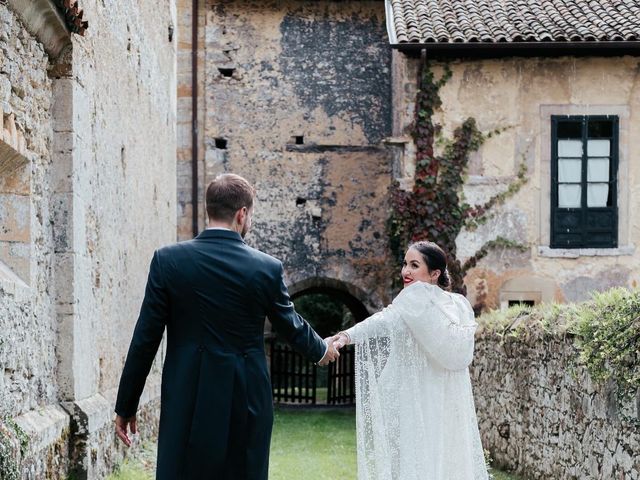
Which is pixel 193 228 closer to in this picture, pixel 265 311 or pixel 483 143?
pixel 483 143

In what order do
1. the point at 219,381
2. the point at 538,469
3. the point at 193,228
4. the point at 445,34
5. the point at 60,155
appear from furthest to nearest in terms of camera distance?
the point at 193,228
the point at 445,34
the point at 538,469
the point at 60,155
the point at 219,381

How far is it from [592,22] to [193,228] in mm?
7729

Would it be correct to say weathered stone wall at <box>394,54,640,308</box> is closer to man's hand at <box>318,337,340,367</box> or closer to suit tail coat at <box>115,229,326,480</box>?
man's hand at <box>318,337,340,367</box>

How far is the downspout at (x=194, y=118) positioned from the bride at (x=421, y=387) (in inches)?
483

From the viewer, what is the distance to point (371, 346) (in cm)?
627

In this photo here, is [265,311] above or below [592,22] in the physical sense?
below

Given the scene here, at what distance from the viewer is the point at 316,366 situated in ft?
71.0

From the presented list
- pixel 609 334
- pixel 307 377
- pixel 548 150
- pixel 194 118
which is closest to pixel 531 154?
pixel 548 150

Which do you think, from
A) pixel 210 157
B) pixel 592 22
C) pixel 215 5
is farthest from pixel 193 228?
pixel 592 22

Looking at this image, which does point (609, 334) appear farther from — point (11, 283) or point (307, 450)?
point (307, 450)

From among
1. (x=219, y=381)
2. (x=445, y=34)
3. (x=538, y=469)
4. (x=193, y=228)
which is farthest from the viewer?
(x=193, y=228)

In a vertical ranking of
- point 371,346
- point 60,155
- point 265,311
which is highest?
point 60,155

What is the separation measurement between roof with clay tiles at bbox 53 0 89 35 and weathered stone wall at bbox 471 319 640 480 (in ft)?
14.1

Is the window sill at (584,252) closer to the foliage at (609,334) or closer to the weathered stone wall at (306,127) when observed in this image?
the weathered stone wall at (306,127)
